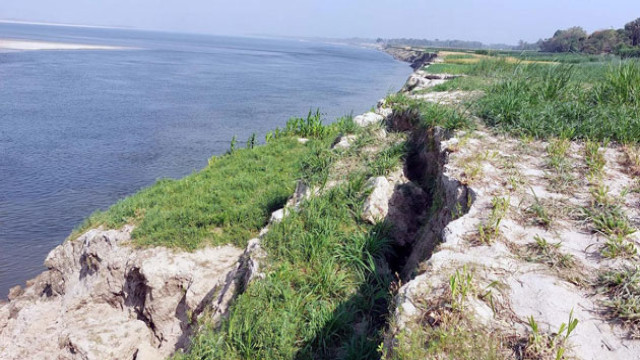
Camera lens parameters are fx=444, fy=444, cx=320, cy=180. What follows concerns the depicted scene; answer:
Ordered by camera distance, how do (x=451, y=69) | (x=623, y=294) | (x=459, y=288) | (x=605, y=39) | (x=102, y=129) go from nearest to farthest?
(x=623, y=294)
(x=459, y=288)
(x=102, y=129)
(x=451, y=69)
(x=605, y=39)

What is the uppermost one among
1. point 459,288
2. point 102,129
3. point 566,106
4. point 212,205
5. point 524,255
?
point 566,106

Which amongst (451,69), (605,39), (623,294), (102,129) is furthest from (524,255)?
(605,39)

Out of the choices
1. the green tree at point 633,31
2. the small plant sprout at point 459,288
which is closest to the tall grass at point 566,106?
the small plant sprout at point 459,288

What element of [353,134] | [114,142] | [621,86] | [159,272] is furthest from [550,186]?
[114,142]

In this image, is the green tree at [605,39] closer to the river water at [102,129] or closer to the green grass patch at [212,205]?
the river water at [102,129]

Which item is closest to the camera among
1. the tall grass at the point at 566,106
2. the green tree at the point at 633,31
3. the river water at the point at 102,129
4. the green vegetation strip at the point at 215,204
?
the tall grass at the point at 566,106

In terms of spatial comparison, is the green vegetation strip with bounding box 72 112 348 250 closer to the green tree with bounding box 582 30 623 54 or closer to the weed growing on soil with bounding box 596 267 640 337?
the weed growing on soil with bounding box 596 267 640 337

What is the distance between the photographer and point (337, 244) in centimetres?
550

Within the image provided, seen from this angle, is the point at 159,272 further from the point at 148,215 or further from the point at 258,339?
the point at 258,339

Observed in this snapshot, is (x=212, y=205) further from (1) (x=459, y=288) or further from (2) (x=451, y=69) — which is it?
A: (2) (x=451, y=69)

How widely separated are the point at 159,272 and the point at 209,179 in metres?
3.49

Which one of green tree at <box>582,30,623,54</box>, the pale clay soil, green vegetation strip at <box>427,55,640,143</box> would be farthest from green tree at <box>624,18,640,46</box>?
the pale clay soil

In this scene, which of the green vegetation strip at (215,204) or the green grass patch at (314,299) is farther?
the green vegetation strip at (215,204)

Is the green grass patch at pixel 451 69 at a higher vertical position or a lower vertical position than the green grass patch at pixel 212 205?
higher
